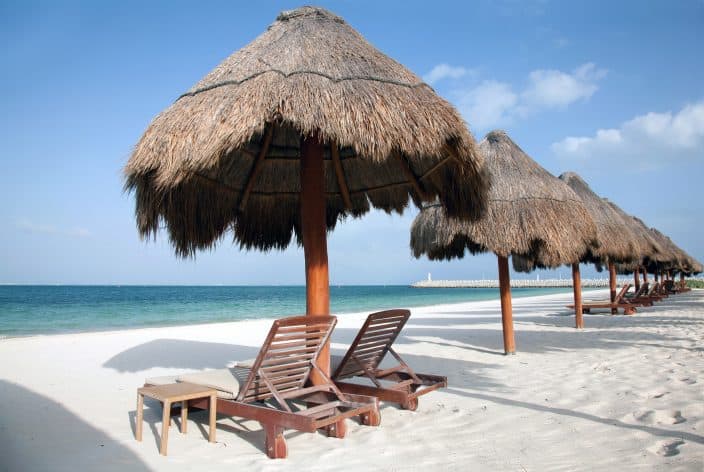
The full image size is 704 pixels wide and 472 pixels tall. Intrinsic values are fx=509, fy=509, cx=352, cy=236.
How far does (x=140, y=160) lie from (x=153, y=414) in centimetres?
212

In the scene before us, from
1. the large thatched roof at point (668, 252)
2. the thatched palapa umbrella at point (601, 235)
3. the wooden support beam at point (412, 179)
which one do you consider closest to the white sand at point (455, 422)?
the wooden support beam at point (412, 179)

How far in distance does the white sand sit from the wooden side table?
3.9 inches

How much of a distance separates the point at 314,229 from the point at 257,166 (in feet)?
4.18

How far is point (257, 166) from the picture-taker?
5.02 metres

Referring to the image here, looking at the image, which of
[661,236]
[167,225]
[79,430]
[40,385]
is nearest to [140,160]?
[167,225]

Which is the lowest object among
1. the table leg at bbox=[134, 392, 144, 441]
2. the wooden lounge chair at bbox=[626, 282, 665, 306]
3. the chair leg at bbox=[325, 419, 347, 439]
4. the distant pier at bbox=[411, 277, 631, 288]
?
the distant pier at bbox=[411, 277, 631, 288]

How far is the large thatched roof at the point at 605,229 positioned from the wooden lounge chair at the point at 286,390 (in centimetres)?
861

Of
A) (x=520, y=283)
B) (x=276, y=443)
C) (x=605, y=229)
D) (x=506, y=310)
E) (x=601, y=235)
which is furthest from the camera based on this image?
(x=520, y=283)

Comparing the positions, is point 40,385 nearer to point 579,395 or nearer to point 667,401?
point 579,395

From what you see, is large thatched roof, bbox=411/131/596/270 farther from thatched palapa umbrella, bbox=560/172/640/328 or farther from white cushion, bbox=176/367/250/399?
thatched palapa umbrella, bbox=560/172/640/328

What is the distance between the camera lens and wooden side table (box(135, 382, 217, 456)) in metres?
3.13

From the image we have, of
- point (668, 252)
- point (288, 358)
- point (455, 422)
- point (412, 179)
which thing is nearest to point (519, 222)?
point (412, 179)

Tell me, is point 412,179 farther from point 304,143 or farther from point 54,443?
point 54,443

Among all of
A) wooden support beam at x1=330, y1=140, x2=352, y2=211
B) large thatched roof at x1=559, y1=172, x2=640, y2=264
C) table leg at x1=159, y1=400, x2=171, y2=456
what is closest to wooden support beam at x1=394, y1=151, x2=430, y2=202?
wooden support beam at x1=330, y1=140, x2=352, y2=211
